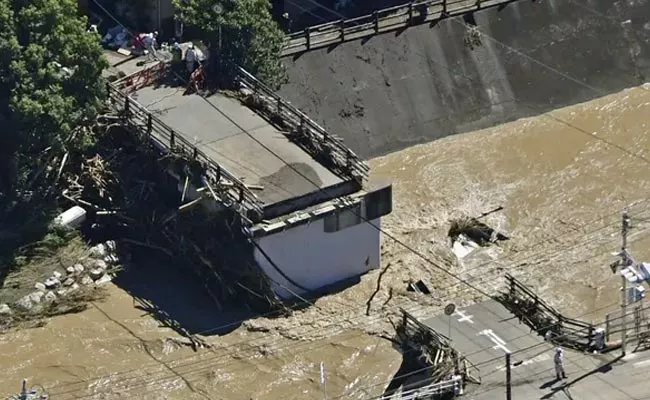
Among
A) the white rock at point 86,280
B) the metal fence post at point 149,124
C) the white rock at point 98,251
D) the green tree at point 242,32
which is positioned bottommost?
the white rock at point 86,280

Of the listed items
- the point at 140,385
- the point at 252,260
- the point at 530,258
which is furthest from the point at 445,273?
the point at 140,385

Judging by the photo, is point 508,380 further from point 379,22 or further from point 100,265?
point 379,22

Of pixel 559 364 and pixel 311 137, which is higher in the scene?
pixel 311 137

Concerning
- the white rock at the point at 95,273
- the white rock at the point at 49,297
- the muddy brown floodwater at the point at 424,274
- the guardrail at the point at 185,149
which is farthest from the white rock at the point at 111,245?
the guardrail at the point at 185,149

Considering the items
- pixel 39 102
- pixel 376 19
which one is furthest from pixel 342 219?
pixel 376 19

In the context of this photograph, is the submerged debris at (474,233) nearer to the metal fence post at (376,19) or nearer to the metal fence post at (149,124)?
the metal fence post at (376,19)

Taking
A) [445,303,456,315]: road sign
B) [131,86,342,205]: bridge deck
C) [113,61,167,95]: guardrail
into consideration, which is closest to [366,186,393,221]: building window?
[131,86,342,205]: bridge deck
